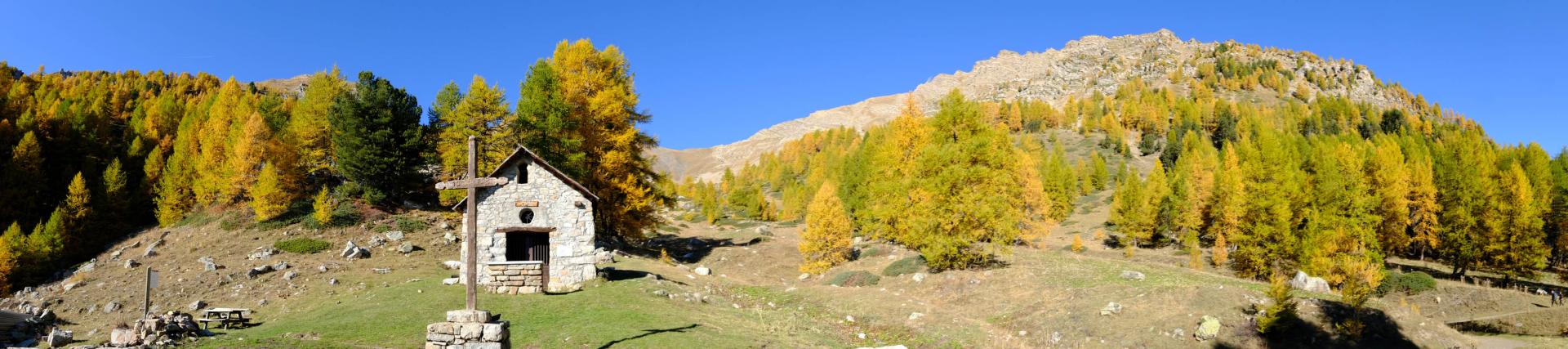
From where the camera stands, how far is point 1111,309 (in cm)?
2042

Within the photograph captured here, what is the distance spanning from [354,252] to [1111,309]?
29594 millimetres

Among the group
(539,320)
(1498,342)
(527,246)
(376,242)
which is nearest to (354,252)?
(376,242)

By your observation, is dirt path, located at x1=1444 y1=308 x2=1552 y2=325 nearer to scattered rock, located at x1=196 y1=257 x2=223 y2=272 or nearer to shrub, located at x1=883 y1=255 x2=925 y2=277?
shrub, located at x1=883 y1=255 x2=925 y2=277

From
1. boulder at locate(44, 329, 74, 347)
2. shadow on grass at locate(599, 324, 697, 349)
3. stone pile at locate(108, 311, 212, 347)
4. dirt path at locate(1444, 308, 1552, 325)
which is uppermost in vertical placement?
stone pile at locate(108, 311, 212, 347)

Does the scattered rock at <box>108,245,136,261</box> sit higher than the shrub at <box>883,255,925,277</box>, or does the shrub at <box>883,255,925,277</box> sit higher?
the scattered rock at <box>108,245,136,261</box>

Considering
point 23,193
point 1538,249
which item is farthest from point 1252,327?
point 23,193

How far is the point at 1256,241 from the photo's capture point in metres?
36.9

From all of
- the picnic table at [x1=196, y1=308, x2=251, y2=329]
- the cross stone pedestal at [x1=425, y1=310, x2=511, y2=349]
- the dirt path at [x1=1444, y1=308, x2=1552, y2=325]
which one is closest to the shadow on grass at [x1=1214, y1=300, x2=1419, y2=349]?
the dirt path at [x1=1444, y1=308, x2=1552, y2=325]

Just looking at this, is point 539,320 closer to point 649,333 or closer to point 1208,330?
point 649,333

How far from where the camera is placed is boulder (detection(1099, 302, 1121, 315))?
2027 cm

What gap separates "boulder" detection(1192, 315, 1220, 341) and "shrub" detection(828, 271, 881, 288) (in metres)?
13.8

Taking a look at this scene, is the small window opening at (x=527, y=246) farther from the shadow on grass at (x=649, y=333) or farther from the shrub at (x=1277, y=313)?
the shrub at (x=1277, y=313)

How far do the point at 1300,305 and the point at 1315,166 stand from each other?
3728 cm

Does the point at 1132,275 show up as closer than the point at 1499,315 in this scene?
Yes
